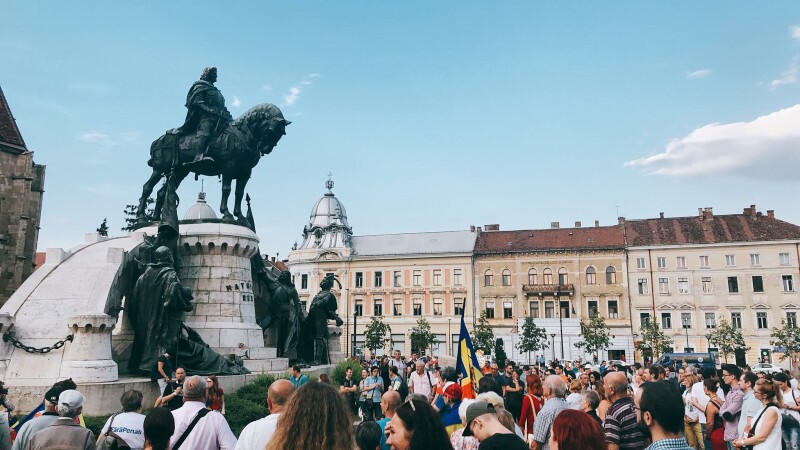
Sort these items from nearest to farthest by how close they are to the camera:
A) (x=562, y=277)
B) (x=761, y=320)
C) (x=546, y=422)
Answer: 1. (x=546, y=422)
2. (x=761, y=320)
3. (x=562, y=277)

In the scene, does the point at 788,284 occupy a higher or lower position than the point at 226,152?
lower

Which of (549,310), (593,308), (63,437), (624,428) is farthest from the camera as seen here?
(549,310)

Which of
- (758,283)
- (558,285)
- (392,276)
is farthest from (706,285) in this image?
(392,276)

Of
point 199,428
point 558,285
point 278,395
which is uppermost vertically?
point 558,285

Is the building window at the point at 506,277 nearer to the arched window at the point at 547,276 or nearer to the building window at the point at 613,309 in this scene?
the arched window at the point at 547,276

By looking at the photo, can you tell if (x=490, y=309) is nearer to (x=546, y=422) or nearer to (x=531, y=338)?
(x=531, y=338)

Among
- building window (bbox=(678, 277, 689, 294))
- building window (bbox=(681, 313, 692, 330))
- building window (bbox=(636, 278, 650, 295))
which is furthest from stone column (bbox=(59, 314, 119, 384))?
building window (bbox=(678, 277, 689, 294))

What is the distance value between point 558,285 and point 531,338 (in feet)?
21.0

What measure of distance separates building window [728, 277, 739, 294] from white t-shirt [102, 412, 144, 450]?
54.6m

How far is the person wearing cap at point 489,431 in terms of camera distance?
119 inches

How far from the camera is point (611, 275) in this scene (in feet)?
172

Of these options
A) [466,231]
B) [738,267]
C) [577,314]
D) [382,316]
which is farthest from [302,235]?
[738,267]

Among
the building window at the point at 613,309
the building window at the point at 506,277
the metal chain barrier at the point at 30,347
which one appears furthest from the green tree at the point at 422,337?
the metal chain barrier at the point at 30,347

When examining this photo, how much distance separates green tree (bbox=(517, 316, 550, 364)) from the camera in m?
49.3
